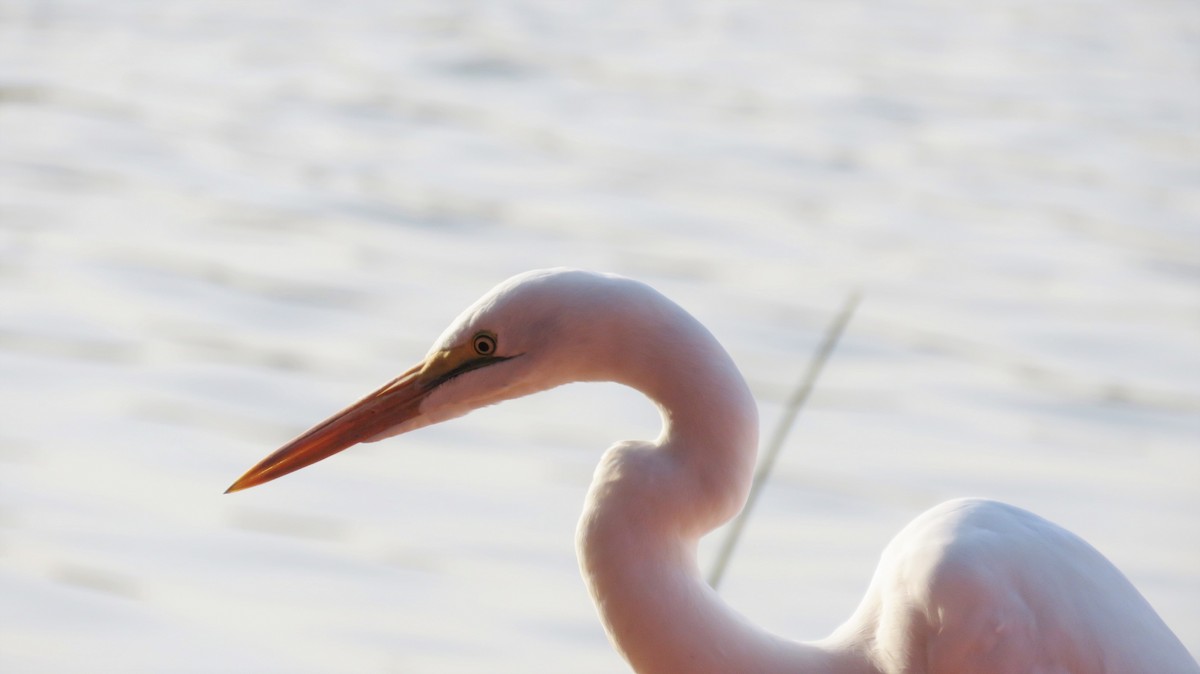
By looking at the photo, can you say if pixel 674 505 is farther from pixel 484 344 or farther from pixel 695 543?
pixel 484 344

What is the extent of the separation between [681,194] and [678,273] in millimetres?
1122

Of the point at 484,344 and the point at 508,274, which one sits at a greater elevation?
the point at 484,344

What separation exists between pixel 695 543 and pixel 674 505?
109 millimetres

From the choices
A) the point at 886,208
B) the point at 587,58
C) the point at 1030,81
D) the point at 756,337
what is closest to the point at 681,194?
the point at 886,208

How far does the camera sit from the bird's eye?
256cm

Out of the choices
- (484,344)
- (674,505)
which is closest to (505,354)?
(484,344)

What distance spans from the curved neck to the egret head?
8cm

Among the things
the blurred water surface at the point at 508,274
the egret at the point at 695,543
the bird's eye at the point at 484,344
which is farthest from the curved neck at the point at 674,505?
the blurred water surface at the point at 508,274

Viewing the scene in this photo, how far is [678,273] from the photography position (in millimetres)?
6562

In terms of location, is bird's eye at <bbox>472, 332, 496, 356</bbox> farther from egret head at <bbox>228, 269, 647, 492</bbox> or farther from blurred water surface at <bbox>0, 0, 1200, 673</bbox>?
blurred water surface at <bbox>0, 0, 1200, 673</bbox>

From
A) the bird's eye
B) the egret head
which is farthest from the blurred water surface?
the bird's eye

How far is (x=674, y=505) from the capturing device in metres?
2.49

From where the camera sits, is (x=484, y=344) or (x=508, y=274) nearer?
(x=484, y=344)

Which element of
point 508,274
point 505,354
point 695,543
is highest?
point 505,354
